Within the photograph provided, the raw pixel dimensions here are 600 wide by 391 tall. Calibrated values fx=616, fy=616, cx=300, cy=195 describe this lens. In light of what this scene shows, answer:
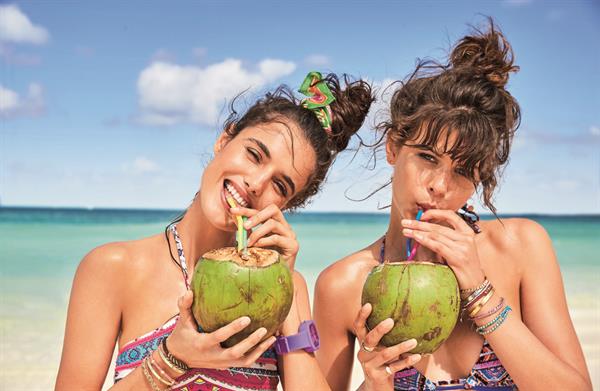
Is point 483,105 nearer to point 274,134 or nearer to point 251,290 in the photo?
point 274,134

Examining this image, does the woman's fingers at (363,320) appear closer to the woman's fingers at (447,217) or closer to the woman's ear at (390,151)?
the woman's fingers at (447,217)

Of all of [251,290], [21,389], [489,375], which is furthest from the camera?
[21,389]

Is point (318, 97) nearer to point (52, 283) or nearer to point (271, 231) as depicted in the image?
point (271, 231)

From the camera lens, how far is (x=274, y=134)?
2.25m

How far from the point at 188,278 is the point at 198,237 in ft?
0.50

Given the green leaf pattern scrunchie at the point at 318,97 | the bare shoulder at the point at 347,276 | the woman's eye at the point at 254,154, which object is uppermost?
the green leaf pattern scrunchie at the point at 318,97

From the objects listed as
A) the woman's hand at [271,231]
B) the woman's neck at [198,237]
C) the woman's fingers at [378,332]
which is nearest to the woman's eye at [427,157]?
the woman's hand at [271,231]

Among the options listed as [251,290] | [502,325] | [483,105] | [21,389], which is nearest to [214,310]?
[251,290]

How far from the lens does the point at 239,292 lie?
167cm

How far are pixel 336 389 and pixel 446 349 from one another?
47 cm

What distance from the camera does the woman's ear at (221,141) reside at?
8.06 feet

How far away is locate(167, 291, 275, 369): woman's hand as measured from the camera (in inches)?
66.0

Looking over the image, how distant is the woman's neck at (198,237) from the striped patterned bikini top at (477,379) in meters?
0.82

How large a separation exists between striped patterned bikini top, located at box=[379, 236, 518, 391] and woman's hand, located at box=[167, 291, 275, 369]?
2.21 ft
